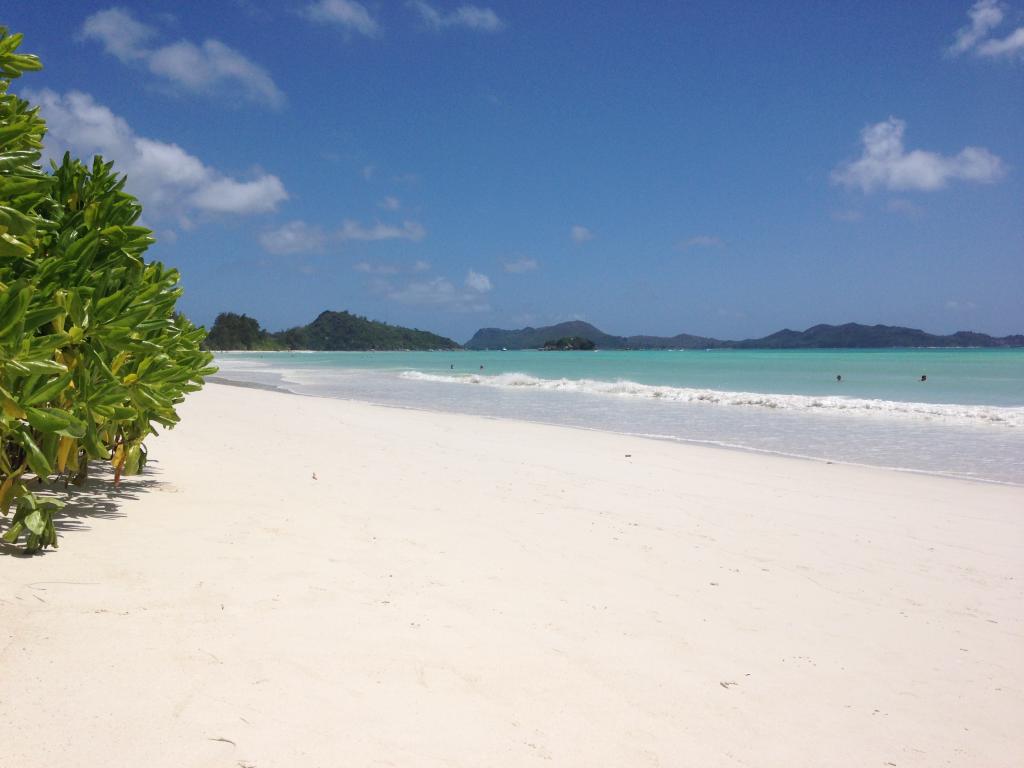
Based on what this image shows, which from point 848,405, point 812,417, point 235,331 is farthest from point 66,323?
point 235,331

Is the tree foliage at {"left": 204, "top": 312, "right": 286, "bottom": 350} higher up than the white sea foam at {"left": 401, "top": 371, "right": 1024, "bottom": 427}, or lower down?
higher up

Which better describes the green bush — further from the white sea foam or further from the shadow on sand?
the white sea foam

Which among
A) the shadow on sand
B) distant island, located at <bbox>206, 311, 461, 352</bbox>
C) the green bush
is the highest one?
distant island, located at <bbox>206, 311, 461, 352</bbox>

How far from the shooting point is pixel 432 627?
266 cm

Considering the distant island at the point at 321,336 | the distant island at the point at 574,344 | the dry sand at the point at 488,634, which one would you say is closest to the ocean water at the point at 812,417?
the dry sand at the point at 488,634

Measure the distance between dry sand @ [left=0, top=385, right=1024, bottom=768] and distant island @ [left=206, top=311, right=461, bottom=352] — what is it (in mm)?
130405

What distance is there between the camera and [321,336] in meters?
161

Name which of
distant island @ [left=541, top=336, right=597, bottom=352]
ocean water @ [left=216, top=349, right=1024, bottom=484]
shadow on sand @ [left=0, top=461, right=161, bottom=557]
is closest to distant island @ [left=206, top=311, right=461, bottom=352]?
distant island @ [left=541, top=336, right=597, bottom=352]

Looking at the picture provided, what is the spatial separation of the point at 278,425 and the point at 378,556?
6.44m

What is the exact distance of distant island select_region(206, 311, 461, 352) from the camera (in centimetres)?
13062

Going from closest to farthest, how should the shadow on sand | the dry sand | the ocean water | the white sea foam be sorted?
the dry sand
the shadow on sand
the ocean water
the white sea foam

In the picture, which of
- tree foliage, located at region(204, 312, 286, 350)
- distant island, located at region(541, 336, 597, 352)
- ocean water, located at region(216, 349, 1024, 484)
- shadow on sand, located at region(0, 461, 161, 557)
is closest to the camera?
shadow on sand, located at region(0, 461, 161, 557)

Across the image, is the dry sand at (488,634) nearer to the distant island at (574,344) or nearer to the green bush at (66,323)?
the green bush at (66,323)

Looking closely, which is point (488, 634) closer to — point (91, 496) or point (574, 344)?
point (91, 496)
